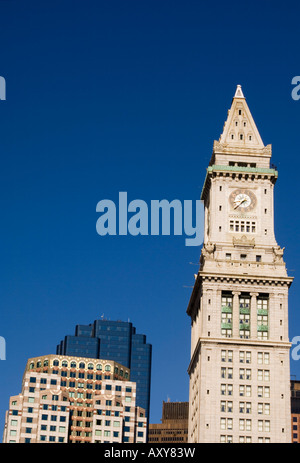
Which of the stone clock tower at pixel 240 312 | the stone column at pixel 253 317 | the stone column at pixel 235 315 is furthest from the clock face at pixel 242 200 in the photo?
the stone column at pixel 253 317

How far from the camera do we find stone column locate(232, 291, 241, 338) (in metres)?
180

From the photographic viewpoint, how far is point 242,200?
193m

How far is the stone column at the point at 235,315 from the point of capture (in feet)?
591

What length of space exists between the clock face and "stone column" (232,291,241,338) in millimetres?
17980

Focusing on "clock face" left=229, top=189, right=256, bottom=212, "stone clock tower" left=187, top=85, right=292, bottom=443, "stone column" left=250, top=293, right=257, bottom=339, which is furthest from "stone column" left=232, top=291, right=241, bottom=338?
"clock face" left=229, top=189, right=256, bottom=212

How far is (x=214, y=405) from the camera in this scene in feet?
568

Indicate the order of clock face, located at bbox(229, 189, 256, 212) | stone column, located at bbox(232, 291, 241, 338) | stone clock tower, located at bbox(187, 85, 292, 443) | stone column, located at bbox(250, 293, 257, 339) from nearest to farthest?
stone clock tower, located at bbox(187, 85, 292, 443)
stone column, located at bbox(232, 291, 241, 338)
stone column, located at bbox(250, 293, 257, 339)
clock face, located at bbox(229, 189, 256, 212)

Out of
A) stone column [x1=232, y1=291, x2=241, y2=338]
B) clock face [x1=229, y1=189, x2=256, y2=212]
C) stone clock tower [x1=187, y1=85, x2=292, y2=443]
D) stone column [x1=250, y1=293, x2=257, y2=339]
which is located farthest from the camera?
clock face [x1=229, y1=189, x2=256, y2=212]

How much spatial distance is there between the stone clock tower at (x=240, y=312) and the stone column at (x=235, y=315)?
173 millimetres

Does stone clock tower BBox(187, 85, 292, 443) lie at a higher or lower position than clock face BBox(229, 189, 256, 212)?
lower

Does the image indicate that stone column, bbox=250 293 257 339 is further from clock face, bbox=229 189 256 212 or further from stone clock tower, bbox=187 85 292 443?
clock face, bbox=229 189 256 212

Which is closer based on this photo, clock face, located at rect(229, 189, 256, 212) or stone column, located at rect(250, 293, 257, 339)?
stone column, located at rect(250, 293, 257, 339)
